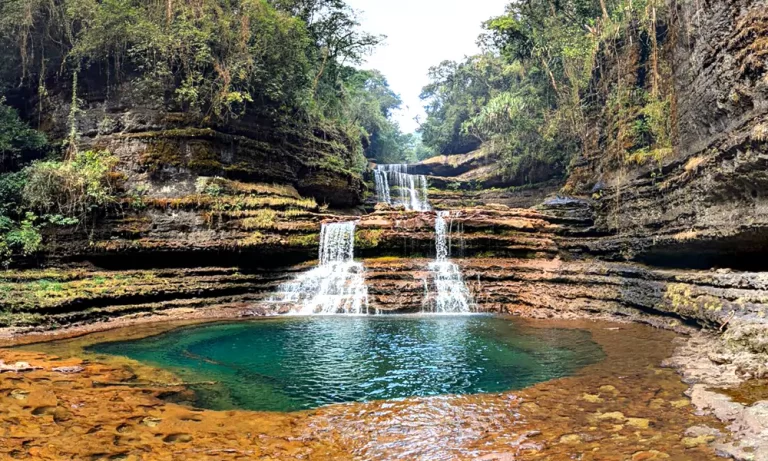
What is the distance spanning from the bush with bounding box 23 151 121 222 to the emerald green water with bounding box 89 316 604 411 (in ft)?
21.3

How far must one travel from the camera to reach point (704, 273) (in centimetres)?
1020

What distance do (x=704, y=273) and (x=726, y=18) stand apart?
6207mm

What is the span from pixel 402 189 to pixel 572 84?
463 inches

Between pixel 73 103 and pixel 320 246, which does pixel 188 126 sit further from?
pixel 320 246

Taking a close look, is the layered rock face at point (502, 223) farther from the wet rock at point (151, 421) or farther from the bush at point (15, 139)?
the wet rock at point (151, 421)

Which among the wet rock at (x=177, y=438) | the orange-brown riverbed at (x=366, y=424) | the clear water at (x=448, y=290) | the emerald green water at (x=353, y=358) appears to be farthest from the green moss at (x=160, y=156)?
the wet rock at (x=177, y=438)

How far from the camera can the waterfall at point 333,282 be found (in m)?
15.2

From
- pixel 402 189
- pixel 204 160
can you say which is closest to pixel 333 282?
pixel 204 160

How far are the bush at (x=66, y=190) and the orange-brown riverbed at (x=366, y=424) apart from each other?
980cm

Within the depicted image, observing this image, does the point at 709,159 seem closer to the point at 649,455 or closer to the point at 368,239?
the point at 649,455

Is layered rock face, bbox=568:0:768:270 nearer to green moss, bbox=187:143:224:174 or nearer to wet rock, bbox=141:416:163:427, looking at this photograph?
wet rock, bbox=141:416:163:427

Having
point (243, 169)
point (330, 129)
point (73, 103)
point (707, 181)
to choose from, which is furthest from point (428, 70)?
point (707, 181)

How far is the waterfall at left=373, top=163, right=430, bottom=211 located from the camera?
A: 27.9 metres

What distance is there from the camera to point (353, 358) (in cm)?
868
